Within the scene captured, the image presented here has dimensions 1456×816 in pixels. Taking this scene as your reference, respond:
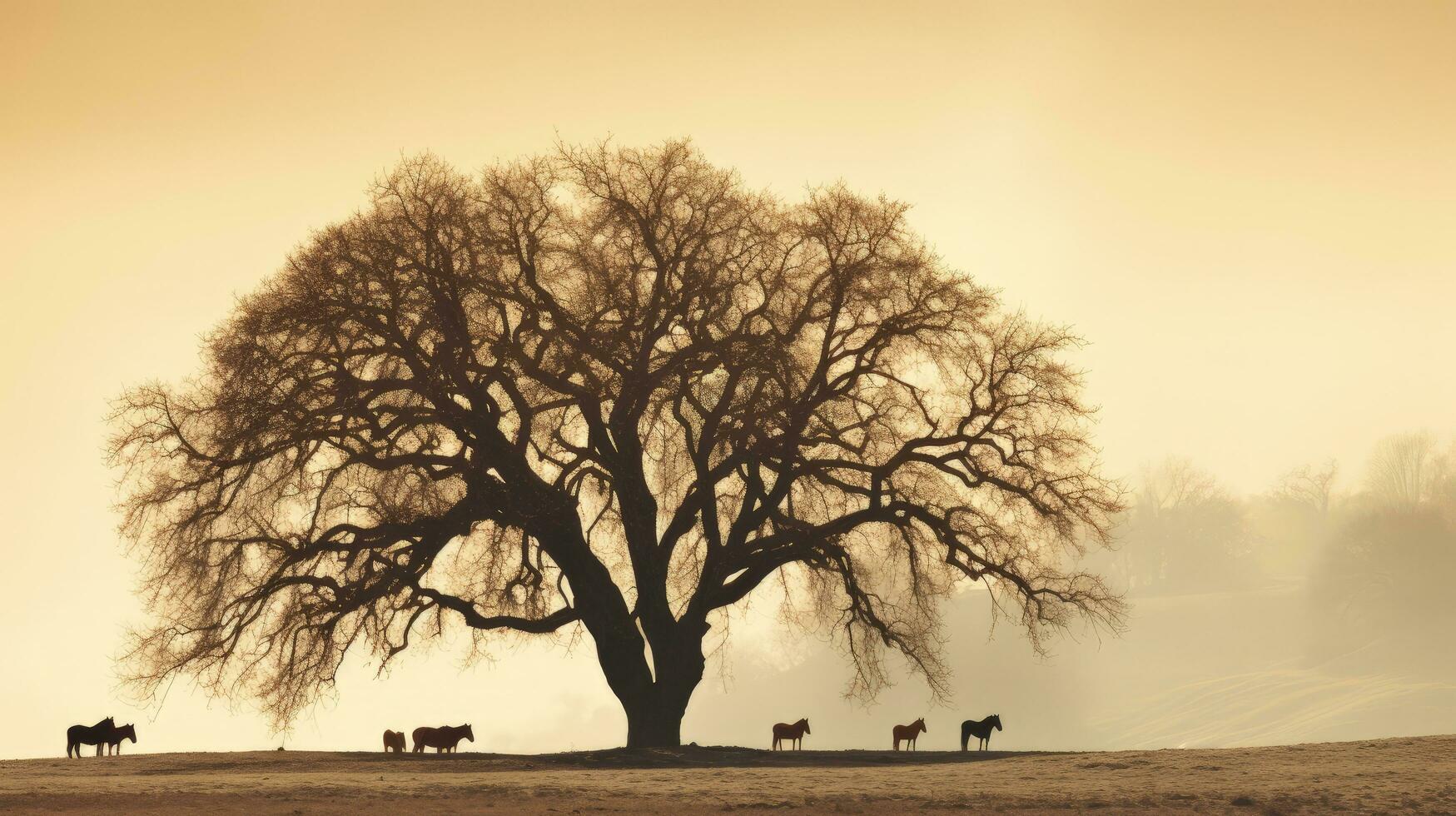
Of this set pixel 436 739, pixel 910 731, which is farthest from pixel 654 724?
pixel 910 731

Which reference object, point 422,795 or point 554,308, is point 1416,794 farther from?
point 554,308

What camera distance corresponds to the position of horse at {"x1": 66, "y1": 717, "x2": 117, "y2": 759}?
1105 inches

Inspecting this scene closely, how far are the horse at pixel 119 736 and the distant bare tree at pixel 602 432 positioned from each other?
1915 millimetres

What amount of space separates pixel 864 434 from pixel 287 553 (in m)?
12.0

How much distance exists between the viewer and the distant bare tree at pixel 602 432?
1116 inches

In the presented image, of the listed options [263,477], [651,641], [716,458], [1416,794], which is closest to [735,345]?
[716,458]

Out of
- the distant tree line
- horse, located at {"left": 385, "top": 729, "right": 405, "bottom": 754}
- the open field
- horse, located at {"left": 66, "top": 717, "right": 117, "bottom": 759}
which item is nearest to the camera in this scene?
the open field

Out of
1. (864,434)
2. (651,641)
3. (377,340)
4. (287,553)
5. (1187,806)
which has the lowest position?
(1187,806)

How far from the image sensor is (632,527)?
103 ft

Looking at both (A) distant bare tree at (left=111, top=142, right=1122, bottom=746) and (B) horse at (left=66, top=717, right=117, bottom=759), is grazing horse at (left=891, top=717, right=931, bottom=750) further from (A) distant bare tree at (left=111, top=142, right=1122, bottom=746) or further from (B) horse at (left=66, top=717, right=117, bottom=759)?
(B) horse at (left=66, top=717, right=117, bottom=759)

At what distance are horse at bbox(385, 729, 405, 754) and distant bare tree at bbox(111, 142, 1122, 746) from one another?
2501 millimetres

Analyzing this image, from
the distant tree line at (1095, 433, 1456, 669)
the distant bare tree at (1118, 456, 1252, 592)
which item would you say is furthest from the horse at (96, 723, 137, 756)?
the distant bare tree at (1118, 456, 1252, 592)

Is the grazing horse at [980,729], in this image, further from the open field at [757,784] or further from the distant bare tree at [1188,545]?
the distant bare tree at [1188,545]

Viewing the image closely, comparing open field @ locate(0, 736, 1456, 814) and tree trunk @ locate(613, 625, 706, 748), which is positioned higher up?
tree trunk @ locate(613, 625, 706, 748)
